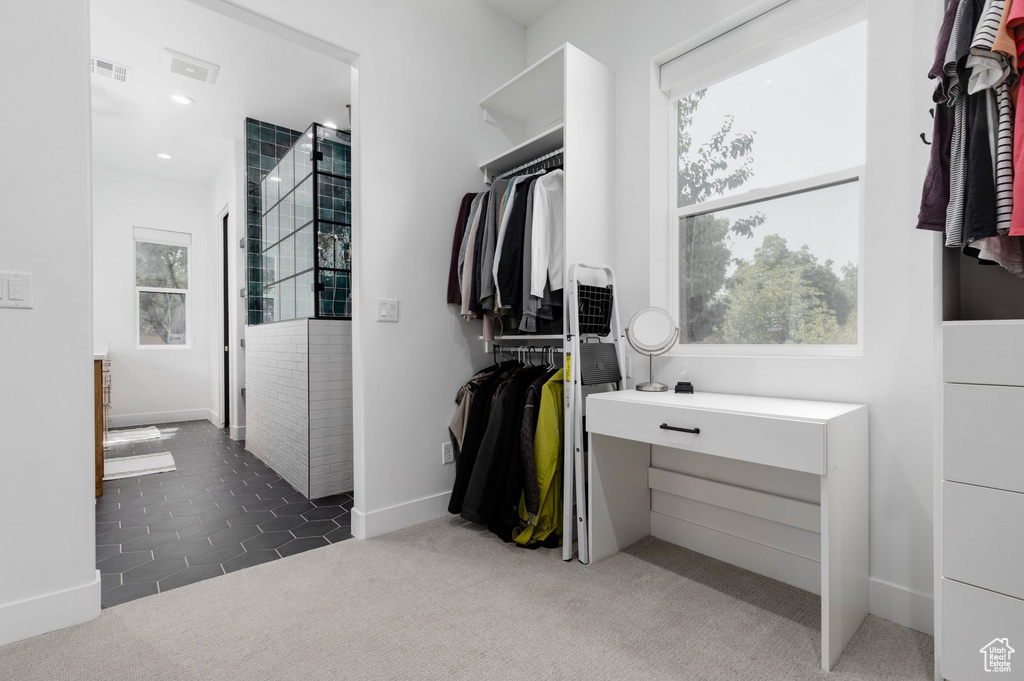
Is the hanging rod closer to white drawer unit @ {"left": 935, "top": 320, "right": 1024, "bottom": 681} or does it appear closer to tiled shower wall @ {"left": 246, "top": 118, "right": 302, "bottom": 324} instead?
white drawer unit @ {"left": 935, "top": 320, "right": 1024, "bottom": 681}

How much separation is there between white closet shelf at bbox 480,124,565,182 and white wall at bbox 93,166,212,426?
411 centimetres

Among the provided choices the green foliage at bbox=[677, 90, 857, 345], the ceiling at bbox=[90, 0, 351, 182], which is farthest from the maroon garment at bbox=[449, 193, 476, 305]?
the ceiling at bbox=[90, 0, 351, 182]

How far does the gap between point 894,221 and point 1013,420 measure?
78cm

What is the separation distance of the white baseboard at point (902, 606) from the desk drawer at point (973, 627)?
0.39 meters

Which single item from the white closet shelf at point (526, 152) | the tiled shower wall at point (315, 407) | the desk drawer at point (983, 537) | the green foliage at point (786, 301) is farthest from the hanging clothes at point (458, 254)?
the desk drawer at point (983, 537)

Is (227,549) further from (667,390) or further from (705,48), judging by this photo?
(705,48)

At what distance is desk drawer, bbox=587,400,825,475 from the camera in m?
1.42

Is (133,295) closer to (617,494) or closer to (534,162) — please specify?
(534,162)

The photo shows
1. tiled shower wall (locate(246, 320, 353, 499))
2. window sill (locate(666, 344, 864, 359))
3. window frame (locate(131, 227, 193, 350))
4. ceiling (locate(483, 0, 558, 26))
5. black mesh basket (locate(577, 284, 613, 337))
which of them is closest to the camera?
window sill (locate(666, 344, 864, 359))

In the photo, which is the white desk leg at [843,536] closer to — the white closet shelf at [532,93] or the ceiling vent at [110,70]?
the white closet shelf at [532,93]

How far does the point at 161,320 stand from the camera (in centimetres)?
573

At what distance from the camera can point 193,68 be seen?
3.34m

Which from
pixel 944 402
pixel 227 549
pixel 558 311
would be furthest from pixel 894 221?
pixel 227 549

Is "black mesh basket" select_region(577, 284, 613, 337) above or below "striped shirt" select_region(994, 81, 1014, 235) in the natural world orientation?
below
